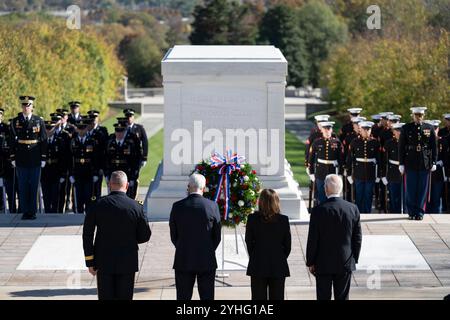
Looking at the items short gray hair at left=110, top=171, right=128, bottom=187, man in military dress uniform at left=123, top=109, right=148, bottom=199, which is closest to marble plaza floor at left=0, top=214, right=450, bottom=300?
man in military dress uniform at left=123, top=109, right=148, bottom=199

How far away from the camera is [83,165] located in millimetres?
15805

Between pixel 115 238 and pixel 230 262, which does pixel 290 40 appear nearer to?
pixel 230 262

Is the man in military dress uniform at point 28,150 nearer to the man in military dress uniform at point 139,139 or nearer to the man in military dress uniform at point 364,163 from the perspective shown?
the man in military dress uniform at point 139,139

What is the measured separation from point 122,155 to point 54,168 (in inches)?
47.4

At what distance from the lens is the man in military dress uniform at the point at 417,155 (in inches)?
581

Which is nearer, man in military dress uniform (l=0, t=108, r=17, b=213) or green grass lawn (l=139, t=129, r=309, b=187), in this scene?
man in military dress uniform (l=0, t=108, r=17, b=213)

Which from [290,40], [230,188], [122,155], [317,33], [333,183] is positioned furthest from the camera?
[317,33]

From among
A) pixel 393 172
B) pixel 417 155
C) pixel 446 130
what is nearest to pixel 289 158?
pixel 393 172

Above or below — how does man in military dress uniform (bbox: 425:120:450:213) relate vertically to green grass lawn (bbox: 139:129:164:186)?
above

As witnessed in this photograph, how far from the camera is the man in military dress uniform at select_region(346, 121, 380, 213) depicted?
16281mm

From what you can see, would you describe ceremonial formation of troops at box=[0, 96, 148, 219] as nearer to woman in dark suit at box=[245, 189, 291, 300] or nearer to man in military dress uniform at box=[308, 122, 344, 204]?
man in military dress uniform at box=[308, 122, 344, 204]

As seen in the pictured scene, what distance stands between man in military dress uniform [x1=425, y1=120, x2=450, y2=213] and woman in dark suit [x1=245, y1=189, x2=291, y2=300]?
727cm

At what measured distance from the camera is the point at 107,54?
45438 mm

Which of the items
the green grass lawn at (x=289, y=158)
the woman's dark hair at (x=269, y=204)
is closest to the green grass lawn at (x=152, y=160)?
the green grass lawn at (x=289, y=158)
